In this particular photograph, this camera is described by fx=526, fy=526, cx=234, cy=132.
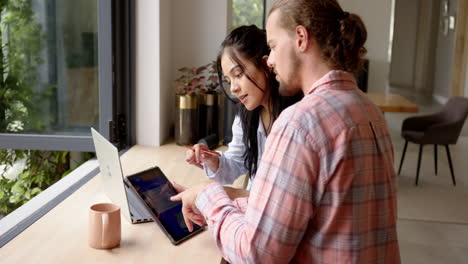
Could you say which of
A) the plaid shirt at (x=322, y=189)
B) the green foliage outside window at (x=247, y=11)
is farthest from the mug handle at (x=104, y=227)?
the green foliage outside window at (x=247, y=11)

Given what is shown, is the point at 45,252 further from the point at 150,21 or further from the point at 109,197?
the point at 150,21

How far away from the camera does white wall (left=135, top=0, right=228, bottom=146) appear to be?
96.4 inches

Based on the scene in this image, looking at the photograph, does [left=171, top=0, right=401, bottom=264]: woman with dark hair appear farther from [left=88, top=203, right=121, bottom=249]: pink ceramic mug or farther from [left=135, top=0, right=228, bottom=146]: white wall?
[left=135, top=0, right=228, bottom=146]: white wall

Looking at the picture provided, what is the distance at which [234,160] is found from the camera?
6.10 feet

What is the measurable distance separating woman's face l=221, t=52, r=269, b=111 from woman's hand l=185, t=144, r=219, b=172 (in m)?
0.22

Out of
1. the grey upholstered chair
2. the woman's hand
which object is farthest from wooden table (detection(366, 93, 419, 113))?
the woman's hand

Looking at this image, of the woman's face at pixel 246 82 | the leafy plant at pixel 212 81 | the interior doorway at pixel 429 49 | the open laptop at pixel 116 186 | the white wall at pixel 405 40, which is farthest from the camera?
the white wall at pixel 405 40

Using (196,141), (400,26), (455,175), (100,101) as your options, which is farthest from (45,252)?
(400,26)

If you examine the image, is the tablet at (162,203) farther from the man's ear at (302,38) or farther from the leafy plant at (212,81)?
the leafy plant at (212,81)

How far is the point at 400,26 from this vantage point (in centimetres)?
1331

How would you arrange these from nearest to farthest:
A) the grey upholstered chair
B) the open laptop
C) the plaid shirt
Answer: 1. the plaid shirt
2. the open laptop
3. the grey upholstered chair

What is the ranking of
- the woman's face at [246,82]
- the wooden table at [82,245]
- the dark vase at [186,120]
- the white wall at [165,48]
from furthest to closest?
the dark vase at [186,120]
the white wall at [165,48]
the woman's face at [246,82]
the wooden table at [82,245]

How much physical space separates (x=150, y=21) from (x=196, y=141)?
61 cm

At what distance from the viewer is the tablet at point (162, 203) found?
4.49 feet
